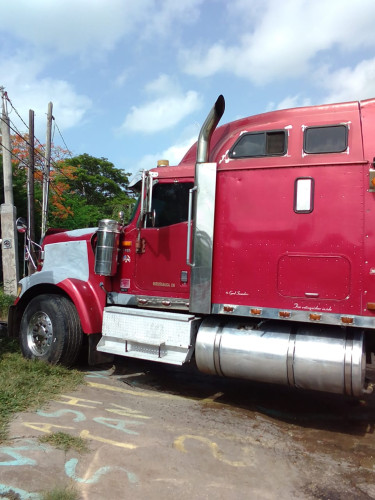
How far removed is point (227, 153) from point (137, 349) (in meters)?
2.63

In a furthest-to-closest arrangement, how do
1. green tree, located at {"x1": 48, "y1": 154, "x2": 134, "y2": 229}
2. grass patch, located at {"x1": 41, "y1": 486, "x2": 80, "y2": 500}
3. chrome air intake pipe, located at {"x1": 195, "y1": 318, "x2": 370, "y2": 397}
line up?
green tree, located at {"x1": 48, "y1": 154, "x2": 134, "y2": 229}, chrome air intake pipe, located at {"x1": 195, "y1": 318, "x2": 370, "y2": 397}, grass patch, located at {"x1": 41, "y1": 486, "x2": 80, "y2": 500}

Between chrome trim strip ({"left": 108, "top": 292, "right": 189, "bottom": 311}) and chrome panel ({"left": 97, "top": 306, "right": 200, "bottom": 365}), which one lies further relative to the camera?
chrome trim strip ({"left": 108, "top": 292, "right": 189, "bottom": 311})

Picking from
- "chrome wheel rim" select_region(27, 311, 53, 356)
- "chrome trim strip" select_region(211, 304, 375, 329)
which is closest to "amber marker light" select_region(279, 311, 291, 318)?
"chrome trim strip" select_region(211, 304, 375, 329)

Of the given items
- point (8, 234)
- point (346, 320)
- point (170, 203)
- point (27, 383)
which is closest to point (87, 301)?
point (27, 383)

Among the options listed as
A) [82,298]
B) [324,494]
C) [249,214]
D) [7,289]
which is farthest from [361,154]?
[7,289]

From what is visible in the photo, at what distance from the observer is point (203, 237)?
4.98 meters

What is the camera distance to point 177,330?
5.06 m

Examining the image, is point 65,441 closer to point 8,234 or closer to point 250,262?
point 250,262

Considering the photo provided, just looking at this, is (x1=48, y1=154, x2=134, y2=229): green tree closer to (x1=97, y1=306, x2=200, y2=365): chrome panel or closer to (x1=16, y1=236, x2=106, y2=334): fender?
(x1=16, y1=236, x2=106, y2=334): fender

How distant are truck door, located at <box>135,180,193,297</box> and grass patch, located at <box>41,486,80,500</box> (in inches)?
105

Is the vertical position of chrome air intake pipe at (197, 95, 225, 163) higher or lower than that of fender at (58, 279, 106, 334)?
higher

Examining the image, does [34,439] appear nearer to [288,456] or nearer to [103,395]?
[103,395]

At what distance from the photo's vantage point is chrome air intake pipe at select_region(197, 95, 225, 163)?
502 centimetres

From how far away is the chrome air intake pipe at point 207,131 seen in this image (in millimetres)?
5023
